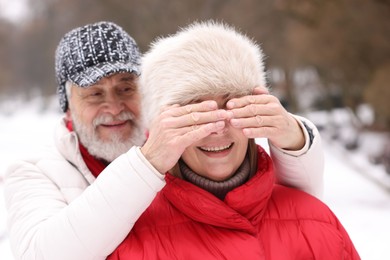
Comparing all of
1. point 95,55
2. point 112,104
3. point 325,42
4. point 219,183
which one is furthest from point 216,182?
point 325,42

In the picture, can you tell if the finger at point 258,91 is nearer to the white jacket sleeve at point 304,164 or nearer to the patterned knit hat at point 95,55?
the white jacket sleeve at point 304,164

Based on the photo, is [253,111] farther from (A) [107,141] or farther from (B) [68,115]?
(B) [68,115]

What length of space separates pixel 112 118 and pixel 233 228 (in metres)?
1.06

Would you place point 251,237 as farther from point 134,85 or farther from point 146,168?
point 134,85

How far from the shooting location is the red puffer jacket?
5.98ft

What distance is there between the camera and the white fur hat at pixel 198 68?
5.98ft

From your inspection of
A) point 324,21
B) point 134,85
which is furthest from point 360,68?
point 134,85

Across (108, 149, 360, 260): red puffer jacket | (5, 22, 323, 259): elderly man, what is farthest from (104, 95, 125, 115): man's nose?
(108, 149, 360, 260): red puffer jacket

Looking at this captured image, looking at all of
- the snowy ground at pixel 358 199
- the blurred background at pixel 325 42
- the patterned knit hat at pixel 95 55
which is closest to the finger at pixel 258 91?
the patterned knit hat at pixel 95 55

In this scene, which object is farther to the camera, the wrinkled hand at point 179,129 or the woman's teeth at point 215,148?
the woman's teeth at point 215,148

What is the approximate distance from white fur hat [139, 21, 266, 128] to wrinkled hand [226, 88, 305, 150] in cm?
9

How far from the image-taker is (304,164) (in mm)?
2076

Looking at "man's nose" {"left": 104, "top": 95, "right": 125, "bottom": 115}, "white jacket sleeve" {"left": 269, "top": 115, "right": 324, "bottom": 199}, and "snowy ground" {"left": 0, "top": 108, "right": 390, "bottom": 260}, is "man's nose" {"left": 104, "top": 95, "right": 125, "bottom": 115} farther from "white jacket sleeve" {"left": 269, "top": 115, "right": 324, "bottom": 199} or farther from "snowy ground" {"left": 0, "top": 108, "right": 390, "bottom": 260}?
"white jacket sleeve" {"left": 269, "top": 115, "right": 324, "bottom": 199}

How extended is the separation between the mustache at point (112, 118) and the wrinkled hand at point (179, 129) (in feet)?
3.02
